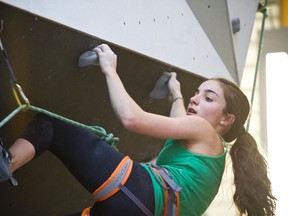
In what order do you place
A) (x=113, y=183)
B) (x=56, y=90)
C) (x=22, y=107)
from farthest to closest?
1. (x=56, y=90)
2. (x=113, y=183)
3. (x=22, y=107)

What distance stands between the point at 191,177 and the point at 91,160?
287mm

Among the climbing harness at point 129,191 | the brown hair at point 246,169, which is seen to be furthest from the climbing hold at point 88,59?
the brown hair at point 246,169

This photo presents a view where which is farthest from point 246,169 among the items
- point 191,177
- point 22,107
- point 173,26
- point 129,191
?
point 22,107

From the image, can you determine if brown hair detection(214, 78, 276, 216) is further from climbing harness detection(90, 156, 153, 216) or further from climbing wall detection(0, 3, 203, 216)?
climbing harness detection(90, 156, 153, 216)

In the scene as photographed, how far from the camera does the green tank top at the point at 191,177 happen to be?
142 centimetres

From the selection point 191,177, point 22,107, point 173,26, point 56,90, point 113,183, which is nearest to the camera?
point 22,107

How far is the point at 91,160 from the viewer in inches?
52.8

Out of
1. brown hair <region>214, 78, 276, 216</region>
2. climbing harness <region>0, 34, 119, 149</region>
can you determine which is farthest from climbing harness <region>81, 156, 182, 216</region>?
brown hair <region>214, 78, 276, 216</region>

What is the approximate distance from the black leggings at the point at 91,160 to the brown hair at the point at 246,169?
0.34 meters

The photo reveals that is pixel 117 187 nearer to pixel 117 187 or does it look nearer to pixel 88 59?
pixel 117 187

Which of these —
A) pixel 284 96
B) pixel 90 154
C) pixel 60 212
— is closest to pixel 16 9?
pixel 90 154

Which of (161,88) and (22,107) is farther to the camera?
(161,88)

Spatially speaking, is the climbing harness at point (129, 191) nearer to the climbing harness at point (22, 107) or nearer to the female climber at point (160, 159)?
the female climber at point (160, 159)

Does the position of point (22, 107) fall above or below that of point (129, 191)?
above
